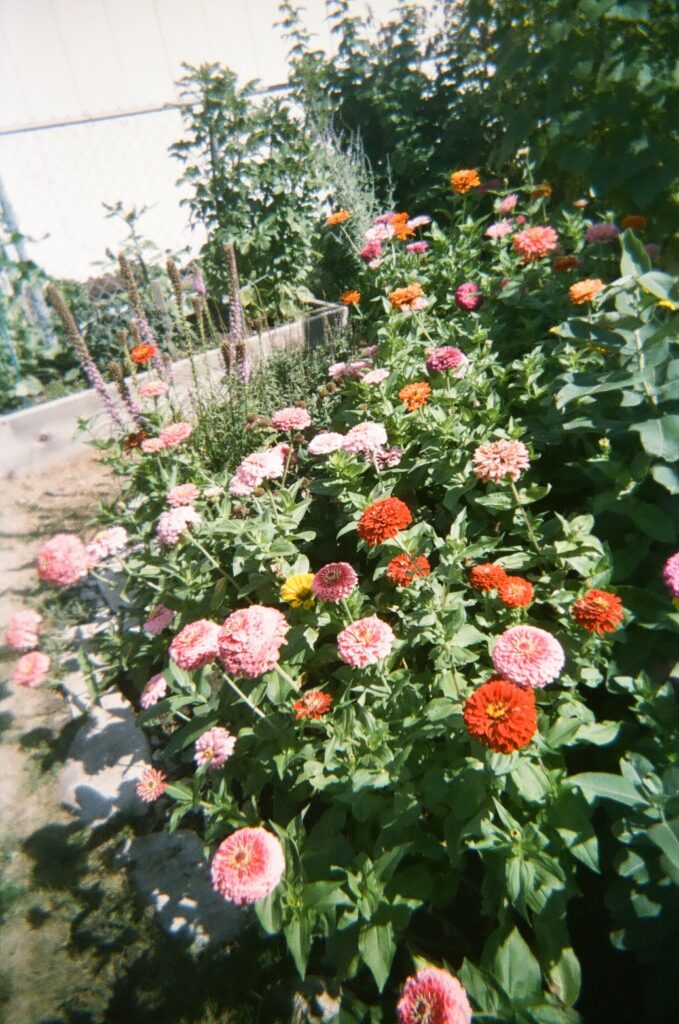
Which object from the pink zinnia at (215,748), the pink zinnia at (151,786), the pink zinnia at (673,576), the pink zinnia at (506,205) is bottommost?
the pink zinnia at (151,786)

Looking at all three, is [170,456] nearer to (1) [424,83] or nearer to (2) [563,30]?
(2) [563,30]

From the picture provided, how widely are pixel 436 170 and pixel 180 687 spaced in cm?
467

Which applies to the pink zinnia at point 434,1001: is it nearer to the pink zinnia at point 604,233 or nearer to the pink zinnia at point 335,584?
the pink zinnia at point 335,584

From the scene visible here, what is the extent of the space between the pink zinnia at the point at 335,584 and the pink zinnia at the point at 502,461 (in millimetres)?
423

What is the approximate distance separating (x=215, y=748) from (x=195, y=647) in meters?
0.28

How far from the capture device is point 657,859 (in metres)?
1.16

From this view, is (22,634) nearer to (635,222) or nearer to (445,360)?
(445,360)


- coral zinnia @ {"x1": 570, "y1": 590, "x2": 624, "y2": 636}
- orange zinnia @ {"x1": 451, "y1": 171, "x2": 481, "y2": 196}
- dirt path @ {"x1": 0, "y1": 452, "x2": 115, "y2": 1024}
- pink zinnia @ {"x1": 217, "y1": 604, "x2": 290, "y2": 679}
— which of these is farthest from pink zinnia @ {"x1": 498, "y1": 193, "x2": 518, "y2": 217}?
dirt path @ {"x1": 0, "y1": 452, "x2": 115, "y2": 1024}

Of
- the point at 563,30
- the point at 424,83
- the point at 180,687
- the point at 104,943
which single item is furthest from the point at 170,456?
the point at 424,83

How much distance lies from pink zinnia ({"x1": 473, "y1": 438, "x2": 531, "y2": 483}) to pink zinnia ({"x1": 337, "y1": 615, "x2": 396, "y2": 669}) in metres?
0.48

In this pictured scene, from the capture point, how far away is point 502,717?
1.01 m

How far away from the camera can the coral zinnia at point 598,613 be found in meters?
1.18

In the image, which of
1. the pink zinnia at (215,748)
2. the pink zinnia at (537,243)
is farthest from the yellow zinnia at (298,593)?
the pink zinnia at (537,243)

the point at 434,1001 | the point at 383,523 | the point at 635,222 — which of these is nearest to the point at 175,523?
the point at 383,523
